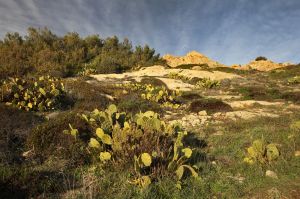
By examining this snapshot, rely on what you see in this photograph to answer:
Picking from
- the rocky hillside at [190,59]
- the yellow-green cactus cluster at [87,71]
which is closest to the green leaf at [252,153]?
the yellow-green cactus cluster at [87,71]

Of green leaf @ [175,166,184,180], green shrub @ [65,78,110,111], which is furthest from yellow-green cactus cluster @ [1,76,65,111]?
green leaf @ [175,166,184,180]

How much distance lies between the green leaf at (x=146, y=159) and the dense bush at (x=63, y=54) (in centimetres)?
1784

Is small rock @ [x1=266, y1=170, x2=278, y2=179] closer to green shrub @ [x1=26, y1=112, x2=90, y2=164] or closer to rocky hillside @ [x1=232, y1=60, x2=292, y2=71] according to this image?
green shrub @ [x1=26, y1=112, x2=90, y2=164]

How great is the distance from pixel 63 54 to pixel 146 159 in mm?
26538

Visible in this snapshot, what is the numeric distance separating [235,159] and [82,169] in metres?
2.96

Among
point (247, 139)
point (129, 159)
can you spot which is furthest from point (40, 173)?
point (247, 139)

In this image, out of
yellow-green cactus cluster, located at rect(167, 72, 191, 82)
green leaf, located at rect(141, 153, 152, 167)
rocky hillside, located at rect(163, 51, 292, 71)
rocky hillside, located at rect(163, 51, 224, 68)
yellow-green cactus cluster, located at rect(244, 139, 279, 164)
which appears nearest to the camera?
green leaf, located at rect(141, 153, 152, 167)

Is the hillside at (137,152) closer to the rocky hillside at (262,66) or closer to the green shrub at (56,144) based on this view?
the green shrub at (56,144)

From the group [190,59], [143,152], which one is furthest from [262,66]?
[143,152]

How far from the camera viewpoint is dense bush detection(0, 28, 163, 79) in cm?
2284

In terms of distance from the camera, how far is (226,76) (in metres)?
24.4

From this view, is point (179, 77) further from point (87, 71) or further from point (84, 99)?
point (84, 99)

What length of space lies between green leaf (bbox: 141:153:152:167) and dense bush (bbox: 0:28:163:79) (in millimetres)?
17838

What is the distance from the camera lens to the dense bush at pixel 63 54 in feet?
74.9
